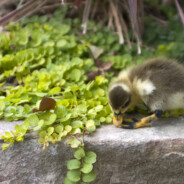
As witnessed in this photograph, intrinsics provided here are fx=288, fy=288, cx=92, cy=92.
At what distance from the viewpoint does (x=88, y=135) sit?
196 centimetres

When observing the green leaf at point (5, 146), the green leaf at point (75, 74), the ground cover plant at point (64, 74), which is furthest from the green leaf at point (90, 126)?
the green leaf at point (75, 74)

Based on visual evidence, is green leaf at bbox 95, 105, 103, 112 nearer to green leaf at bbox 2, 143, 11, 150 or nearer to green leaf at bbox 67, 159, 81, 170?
green leaf at bbox 67, 159, 81, 170

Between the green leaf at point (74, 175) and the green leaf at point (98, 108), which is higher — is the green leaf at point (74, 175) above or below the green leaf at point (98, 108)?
below

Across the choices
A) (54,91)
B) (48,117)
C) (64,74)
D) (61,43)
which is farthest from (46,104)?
(61,43)

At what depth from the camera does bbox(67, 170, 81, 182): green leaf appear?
1789 mm

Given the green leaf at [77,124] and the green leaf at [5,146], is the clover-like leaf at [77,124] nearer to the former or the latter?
the green leaf at [77,124]

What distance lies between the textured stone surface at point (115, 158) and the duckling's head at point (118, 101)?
0.08m

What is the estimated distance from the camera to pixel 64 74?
2.61 meters

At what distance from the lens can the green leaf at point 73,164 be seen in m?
1.79

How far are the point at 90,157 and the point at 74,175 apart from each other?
15 cm

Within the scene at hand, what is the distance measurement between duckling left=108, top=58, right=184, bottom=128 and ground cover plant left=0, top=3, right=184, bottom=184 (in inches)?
5.9

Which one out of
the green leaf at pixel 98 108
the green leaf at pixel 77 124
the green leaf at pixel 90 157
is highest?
the green leaf at pixel 77 124

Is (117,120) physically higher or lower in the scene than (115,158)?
higher

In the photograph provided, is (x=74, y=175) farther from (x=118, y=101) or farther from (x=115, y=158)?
(x=118, y=101)
